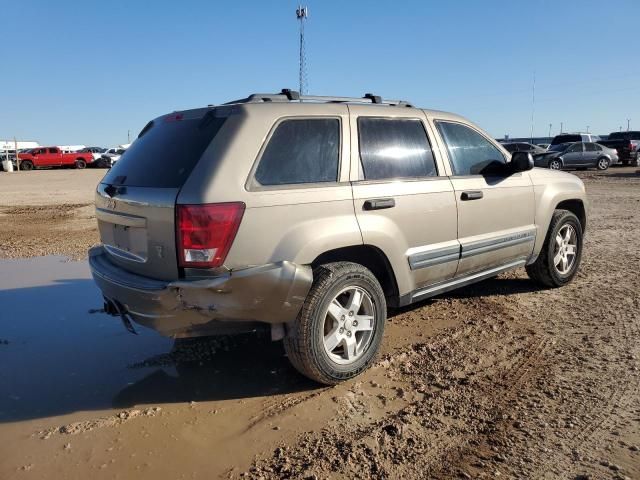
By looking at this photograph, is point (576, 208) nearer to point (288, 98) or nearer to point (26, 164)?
point (288, 98)

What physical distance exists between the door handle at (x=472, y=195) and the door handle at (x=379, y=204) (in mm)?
873

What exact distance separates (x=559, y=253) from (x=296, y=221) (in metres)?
3.67

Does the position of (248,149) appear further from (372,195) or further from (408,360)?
(408,360)

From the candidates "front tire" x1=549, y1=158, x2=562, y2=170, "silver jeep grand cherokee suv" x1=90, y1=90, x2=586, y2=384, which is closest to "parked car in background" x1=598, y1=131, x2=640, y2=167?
"front tire" x1=549, y1=158, x2=562, y2=170

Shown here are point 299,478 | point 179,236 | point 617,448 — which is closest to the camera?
point 299,478

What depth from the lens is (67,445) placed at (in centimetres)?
299

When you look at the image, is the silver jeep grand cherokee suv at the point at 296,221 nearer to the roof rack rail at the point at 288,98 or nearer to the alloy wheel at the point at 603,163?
the roof rack rail at the point at 288,98

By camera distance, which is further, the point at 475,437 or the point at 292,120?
the point at 292,120

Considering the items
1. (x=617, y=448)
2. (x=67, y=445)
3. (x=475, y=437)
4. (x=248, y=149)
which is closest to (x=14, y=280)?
(x=67, y=445)

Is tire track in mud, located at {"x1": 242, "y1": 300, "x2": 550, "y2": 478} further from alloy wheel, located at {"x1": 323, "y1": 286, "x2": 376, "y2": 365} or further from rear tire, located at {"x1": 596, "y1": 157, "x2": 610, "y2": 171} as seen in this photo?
rear tire, located at {"x1": 596, "y1": 157, "x2": 610, "y2": 171}

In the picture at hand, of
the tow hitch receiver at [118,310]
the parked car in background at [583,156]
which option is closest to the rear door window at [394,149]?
the tow hitch receiver at [118,310]

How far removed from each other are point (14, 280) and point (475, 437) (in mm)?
5830

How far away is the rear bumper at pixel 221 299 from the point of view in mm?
3096

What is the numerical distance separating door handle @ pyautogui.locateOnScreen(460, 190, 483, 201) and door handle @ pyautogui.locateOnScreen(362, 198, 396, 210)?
87 centimetres
